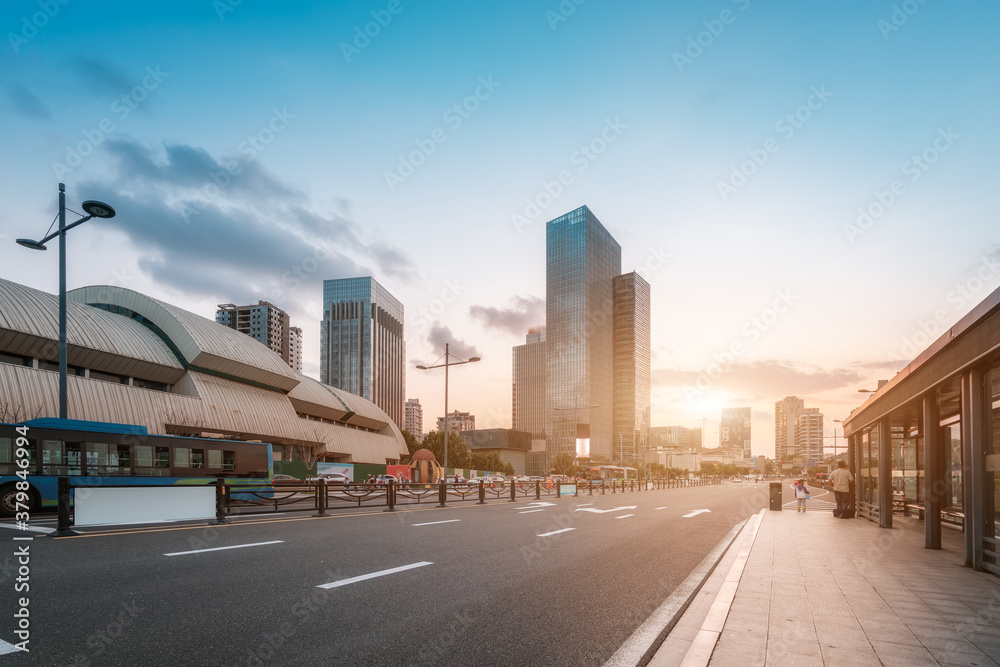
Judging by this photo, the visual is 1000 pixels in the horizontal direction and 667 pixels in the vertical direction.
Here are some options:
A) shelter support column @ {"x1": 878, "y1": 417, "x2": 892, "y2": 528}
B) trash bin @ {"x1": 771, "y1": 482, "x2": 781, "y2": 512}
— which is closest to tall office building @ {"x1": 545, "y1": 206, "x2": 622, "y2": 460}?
trash bin @ {"x1": 771, "y1": 482, "x2": 781, "y2": 512}

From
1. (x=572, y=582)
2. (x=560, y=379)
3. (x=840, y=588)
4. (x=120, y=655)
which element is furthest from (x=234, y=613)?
(x=560, y=379)

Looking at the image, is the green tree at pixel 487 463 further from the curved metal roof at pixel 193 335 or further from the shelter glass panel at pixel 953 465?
the shelter glass panel at pixel 953 465

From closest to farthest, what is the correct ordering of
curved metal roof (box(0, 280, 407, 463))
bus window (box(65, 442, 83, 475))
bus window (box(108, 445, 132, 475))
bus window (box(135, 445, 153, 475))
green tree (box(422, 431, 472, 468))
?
bus window (box(65, 442, 83, 475)) < bus window (box(108, 445, 132, 475)) < bus window (box(135, 445, 153, 475)) < curved metal roof (box(0, 280, 407, 463)) < green tree (box(422, 431, 472, 468))

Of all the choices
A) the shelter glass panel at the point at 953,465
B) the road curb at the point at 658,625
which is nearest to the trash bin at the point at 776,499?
the shelter glass panel at the point at 953,465

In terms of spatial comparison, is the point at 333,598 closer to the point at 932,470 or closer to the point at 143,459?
the point at 932,470

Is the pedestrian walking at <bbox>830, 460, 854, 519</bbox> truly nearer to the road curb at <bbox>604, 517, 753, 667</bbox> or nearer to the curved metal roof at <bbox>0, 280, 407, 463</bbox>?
the road curb at <bbox>604, 517, 753, 667</bbox>

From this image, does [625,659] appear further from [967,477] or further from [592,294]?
[592,294]

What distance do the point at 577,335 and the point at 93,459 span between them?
164679 millimetres

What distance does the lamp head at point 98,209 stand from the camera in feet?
59.1

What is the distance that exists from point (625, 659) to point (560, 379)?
177462 millimetres

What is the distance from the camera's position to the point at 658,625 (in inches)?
234

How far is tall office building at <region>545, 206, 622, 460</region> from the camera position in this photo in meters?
178

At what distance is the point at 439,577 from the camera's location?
26.1 feet

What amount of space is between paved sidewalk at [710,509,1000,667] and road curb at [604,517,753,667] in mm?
544
